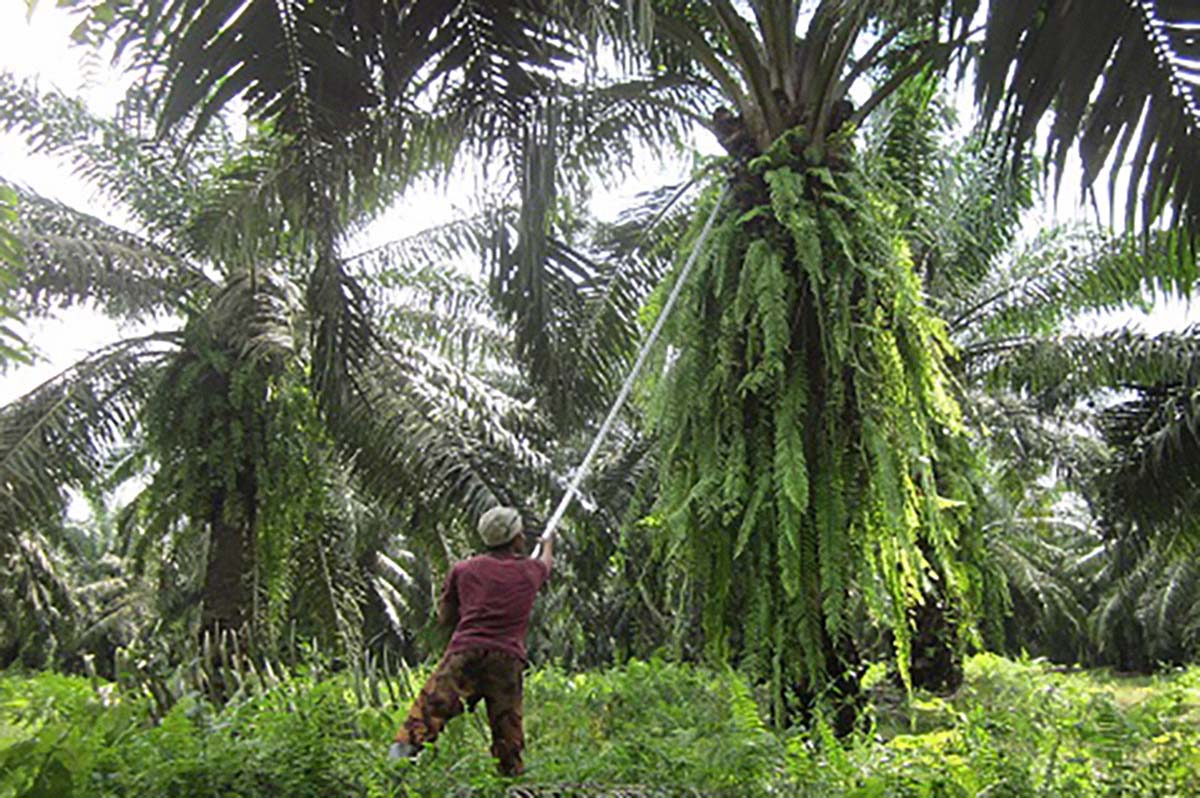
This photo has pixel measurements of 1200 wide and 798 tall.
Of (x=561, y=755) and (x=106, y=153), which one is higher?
(x=106, y=153)

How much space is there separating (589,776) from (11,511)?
673 cm

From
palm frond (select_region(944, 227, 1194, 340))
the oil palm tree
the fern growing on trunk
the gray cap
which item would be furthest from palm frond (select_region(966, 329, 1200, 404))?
the gray cap

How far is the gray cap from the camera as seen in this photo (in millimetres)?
5023

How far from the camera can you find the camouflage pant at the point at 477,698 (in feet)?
15.5

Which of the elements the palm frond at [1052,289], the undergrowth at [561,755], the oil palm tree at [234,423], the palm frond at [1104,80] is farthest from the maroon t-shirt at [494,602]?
the palm frond at [1052,289]

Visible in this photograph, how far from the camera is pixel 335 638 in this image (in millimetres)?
11516

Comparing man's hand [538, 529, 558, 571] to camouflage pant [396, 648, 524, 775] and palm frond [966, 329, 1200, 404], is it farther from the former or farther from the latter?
palm frond [966, 329, 1200, 404]

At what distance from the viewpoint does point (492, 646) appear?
4863 millimetres

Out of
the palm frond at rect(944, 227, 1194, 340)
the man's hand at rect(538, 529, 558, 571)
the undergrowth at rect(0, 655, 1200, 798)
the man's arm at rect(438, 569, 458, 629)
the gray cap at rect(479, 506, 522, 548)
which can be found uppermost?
the palm frond at rect(944, 227, 1194, 340)

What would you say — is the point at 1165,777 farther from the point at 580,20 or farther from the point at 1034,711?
the point at 580,20

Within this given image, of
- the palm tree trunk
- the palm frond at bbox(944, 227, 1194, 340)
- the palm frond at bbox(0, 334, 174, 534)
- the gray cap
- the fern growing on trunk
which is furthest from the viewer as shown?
the palm frond at bbox(944, 227, 1194, 340)

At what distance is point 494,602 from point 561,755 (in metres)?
1.11

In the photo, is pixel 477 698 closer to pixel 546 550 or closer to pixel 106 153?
pixel 546 550

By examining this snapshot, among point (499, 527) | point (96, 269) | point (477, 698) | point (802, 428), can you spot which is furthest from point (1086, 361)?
point (96, 269)
